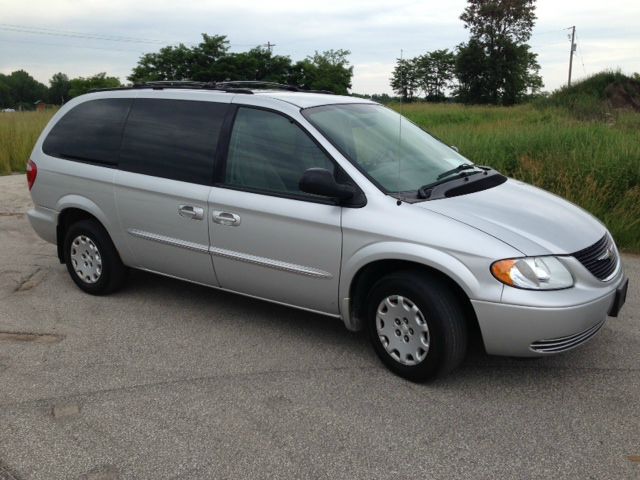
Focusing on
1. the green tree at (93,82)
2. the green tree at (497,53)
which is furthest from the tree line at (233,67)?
the green tree at (497,53)

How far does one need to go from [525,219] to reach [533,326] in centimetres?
71

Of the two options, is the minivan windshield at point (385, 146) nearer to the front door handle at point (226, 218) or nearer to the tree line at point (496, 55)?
the front door handle at point (226, 218)

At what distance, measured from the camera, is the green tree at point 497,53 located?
220ft

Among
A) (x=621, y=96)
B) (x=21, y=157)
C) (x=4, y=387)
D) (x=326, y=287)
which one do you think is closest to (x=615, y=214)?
(x=326, y=287)

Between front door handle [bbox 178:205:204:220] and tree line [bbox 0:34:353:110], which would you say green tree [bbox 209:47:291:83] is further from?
front door handle [bbox 178:205:204:220]

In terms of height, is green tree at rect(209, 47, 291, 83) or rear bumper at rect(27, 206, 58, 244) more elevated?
green tree at rect(209, 47, 291, 83)

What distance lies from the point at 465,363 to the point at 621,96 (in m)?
26.3

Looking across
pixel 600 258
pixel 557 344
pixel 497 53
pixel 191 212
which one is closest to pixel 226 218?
pixel 191 212

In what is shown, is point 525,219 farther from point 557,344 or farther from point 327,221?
point 327,221

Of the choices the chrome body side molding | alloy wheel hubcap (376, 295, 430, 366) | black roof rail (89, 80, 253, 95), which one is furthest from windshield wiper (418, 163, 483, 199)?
black roof rail (89, 80, 253, 95)

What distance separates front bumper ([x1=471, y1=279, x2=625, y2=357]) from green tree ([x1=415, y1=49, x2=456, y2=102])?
92576 mm

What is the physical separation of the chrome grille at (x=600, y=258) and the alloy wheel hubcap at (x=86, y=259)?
151 inches

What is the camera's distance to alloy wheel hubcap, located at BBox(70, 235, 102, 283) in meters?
5.40

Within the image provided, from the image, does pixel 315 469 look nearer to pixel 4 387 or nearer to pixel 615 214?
pixel 4 387
